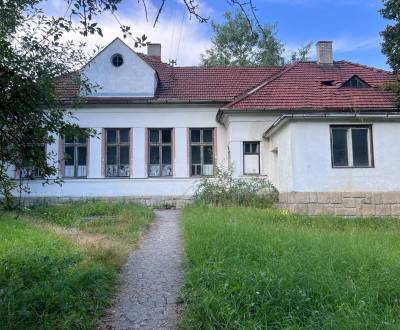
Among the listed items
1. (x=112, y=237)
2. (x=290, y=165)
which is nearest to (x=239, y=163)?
(x=290, y=165)

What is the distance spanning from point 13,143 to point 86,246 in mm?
3404

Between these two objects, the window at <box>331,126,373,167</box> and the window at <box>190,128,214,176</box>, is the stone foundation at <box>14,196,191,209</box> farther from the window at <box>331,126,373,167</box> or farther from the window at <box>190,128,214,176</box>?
the window at <box>331,126,373,167</box>

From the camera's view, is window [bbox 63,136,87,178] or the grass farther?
window [bbox 63,136,87,178]

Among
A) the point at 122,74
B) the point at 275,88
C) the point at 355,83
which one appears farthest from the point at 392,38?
the point at 122,74

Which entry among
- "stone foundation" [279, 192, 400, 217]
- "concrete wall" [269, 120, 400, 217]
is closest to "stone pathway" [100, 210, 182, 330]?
"stone foundation" [279, 192, 400, 217]

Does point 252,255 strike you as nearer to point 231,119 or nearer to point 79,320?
point 79,320

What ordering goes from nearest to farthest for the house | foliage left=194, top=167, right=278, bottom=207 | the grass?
the grass < foliage left=194, top=167, right=278, bottom=207 < the house

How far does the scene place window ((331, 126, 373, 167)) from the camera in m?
13.7

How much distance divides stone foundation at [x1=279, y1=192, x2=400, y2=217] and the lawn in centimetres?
553

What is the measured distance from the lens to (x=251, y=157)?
17688 mm

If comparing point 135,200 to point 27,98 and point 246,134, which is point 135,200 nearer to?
point 246,134

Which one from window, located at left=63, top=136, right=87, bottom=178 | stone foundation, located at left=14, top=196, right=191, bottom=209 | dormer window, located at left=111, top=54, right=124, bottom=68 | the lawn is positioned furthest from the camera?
dormer window, located at left=111, top=54, right=124, bottom=68

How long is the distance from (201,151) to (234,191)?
12.5ft

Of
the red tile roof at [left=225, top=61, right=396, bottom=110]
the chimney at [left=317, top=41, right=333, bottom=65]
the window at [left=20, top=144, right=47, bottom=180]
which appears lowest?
the window at [left=20, top=144, right=47, bottom=180]
